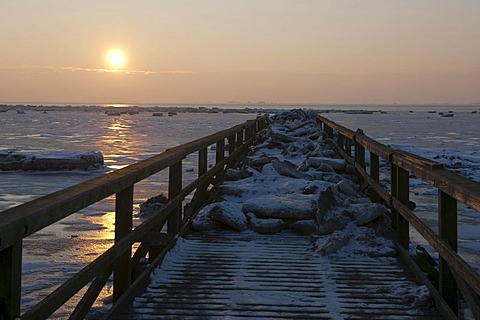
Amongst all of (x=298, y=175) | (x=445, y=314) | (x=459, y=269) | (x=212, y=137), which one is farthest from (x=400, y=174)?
(x=298, y=175)

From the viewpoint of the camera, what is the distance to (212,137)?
8.45 metres

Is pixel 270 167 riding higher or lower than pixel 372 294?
higher

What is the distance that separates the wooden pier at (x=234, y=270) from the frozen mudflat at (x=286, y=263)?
0.02 m

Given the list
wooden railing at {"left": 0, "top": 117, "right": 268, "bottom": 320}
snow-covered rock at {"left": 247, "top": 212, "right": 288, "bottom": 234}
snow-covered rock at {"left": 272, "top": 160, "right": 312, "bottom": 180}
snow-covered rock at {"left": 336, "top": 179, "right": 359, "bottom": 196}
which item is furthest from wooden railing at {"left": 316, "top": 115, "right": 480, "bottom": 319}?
snow-covered rock at {"left": 272, "top": 160, "right": 312, "bottom": 180}

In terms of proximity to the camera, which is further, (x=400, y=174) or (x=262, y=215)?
(x=262, y=215)

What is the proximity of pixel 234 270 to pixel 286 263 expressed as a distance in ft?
1.84

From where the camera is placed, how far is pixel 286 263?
5.51 meters

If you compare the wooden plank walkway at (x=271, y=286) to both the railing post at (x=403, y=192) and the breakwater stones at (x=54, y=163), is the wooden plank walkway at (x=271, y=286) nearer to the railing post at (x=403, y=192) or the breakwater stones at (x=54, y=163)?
the railing post at (x=403, y=192)

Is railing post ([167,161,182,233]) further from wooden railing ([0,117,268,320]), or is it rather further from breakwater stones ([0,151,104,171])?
breakwater stones ([0,151,104,171])

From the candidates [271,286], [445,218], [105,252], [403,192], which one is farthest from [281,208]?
Result: [105,252]

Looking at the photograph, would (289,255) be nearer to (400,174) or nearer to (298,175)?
(400,174)

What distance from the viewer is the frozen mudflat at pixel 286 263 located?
425cm

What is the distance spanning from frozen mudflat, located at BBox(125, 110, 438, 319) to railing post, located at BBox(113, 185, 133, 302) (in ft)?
0.53

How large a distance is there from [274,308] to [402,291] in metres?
1.10
